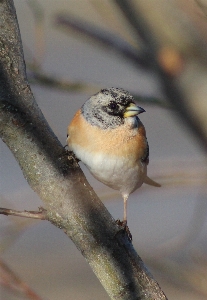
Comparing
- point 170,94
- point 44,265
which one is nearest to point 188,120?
point 170,94

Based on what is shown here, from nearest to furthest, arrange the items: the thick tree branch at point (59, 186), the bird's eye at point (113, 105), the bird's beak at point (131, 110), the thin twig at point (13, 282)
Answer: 1. the thick tree branch at point (59, 186)
2. the thin twig at point (13, 282)
3. the bird's beak at point (131, 110)
4. the bird's eye at point (113, 105)

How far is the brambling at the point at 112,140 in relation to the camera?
3236 mm

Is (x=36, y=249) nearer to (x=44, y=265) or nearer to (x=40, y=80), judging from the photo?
(x=44, y=265)

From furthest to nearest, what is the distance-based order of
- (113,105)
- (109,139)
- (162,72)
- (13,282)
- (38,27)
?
(38,27), (113,105), (109,139), (13,282), (162,72)

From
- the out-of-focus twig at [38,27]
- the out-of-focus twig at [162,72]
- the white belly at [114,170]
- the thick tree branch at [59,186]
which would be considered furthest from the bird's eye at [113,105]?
the thick tree branch at [59,186]

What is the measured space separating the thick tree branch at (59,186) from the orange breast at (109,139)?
3.68 feet

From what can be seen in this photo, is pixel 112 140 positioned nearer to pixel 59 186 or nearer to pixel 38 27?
pixel 38 27

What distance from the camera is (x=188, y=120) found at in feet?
7.40

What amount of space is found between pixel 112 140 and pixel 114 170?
0.21 metres

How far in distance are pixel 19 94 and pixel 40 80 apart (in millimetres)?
1124

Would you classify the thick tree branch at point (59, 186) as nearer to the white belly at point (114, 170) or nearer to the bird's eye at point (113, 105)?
the white belly at point (114, 170)

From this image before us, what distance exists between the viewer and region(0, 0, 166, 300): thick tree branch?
200cm

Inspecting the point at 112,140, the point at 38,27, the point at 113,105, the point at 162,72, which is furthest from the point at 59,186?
the point at 38,27

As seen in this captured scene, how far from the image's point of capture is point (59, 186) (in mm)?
2037
